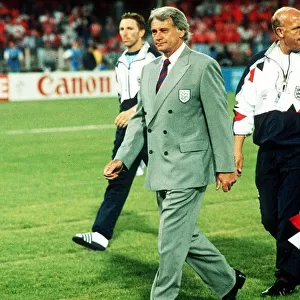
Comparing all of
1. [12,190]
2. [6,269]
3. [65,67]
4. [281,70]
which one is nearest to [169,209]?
[281,70]

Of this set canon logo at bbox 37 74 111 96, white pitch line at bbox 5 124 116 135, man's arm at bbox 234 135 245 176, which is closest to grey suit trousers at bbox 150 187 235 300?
man's arm at bbox 234 135 245 176

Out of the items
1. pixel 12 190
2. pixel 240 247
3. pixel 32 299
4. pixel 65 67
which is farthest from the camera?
pixel 65 67

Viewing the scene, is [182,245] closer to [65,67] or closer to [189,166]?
[189,166]

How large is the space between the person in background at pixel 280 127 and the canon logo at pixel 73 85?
20920 mm

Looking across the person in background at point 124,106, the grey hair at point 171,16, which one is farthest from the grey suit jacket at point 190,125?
the person in background at point 124,106

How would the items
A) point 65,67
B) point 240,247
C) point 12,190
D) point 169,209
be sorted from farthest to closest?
point 65,67, point 12,190, point 240,247, point 169,209

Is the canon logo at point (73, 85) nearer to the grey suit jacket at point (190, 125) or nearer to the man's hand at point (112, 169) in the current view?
the man's hand at point (112, 169)

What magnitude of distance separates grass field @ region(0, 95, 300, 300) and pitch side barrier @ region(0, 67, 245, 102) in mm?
10795

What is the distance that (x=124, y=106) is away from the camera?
8.59 meters

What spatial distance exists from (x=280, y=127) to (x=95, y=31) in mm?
31041

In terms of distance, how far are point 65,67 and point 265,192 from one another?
1023 inches

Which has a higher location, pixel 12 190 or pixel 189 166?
pixel 189 166

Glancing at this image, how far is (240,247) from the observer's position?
827 centimetres

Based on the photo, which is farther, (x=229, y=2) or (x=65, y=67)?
(x=229, y=2)
